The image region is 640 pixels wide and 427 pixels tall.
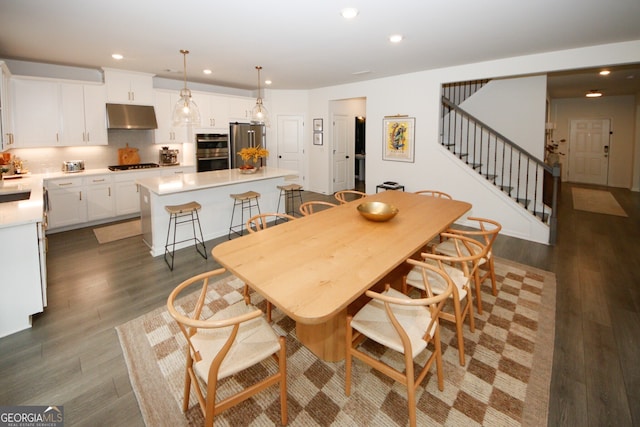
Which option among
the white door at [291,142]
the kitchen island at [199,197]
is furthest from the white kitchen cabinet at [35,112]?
the white door at [291,142]

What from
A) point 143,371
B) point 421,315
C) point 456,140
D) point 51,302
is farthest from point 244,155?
point 456,140

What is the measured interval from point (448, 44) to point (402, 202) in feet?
7.21

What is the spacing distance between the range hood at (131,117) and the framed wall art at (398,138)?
4.41m

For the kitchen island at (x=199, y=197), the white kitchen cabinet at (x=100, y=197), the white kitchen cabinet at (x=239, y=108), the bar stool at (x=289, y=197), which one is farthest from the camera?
the white kitchen cabinet at (x=239, y=108)

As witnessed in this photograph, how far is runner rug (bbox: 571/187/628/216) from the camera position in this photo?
252 inches

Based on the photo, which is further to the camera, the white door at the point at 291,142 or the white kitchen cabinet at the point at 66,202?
the white door at the point at 291,142

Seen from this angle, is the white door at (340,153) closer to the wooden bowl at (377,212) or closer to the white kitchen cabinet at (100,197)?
the white kitchen cabinet at (100,197)

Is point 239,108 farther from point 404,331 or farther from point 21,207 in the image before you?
point 404,331

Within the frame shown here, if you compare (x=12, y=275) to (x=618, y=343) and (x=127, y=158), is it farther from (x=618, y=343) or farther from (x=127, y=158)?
(x=618, y=343)

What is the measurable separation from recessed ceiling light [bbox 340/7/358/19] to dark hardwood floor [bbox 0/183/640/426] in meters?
3.03

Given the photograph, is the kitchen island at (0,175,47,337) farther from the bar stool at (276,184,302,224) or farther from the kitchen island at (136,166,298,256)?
the bar stool at (276,184,302,224)

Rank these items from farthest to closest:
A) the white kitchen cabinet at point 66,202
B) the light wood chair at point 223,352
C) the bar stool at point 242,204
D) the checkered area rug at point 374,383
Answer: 1. the white kitchen cabinet at point 66,202
2. the bar stool at point 242,204
3. the checkered area rug at point 374,383
4. the light wood chair at point 223,352

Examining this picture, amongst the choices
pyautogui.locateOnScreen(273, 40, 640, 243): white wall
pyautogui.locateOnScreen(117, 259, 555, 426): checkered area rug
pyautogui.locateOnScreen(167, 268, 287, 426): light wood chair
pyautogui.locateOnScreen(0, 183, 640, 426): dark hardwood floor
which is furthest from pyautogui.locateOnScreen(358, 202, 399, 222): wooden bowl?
pyautogui.locateOnScreen(273, 40, 640, 243): white wall

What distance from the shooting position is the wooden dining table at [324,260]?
5.04 ft
